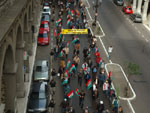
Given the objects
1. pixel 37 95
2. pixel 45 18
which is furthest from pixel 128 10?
pixel 37 95

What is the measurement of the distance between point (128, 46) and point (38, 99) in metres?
19.9

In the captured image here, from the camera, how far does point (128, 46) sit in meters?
40.7

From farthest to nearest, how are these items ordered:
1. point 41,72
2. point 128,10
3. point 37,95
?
1. point 128,10
2. point 41,72
3. point 37,95

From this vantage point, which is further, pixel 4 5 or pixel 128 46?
pixel 128 46

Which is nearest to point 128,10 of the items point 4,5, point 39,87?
point 39,87

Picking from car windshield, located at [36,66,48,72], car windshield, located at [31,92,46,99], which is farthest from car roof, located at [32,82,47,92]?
car windshield, located at [36,66,48,72]

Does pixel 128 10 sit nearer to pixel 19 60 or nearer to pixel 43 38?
pixel 43 38

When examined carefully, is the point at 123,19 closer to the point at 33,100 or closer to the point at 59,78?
the point at 59,78

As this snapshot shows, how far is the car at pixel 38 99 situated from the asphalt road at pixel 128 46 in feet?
26.2

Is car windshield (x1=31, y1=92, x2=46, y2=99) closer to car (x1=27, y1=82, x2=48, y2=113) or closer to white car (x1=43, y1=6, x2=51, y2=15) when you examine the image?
car (x1=27, y1=82, x2=48, y2=113)

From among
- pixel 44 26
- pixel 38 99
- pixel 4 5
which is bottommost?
pixel 38 99

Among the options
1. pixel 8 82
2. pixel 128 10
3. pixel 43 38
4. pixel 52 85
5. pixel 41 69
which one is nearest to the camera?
pixel 8 82

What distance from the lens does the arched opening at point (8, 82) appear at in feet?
67.5

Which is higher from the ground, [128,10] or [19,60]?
[128,10]
